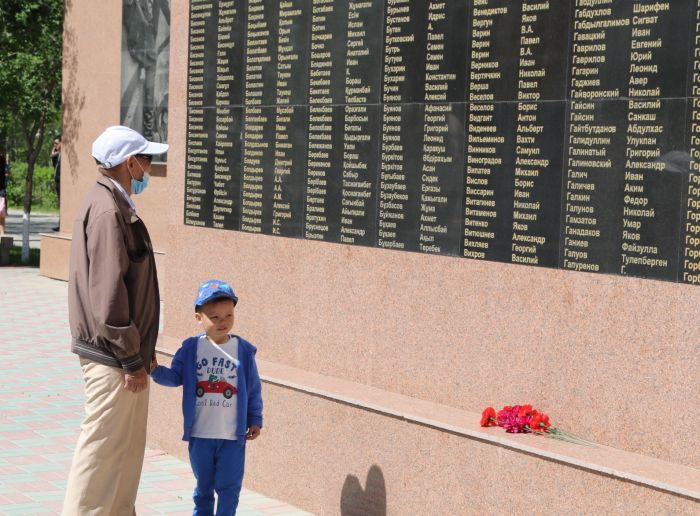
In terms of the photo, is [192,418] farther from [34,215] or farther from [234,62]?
[34,215]

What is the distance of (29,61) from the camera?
21000 millimetres

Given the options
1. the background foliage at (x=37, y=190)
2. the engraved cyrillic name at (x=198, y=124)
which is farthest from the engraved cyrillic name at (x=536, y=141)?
the background foliage at (x=37, y=190)

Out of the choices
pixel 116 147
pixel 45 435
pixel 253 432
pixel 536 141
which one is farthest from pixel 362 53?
pixel 45 435

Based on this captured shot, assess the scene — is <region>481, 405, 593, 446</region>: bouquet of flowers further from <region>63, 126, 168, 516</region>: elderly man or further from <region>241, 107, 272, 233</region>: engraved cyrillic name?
<region>241, 107, 272, 233</region>: engraved cyrillic name

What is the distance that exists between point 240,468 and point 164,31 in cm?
1103

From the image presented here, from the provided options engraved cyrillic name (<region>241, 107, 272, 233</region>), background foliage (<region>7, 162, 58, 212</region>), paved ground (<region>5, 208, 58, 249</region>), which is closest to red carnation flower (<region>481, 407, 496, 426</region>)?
engraved cyrillic name (<region>241, 107, 272, 233</region>)

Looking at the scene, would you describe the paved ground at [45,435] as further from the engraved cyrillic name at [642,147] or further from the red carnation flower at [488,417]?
the engraved cyrillic name at [642,147]

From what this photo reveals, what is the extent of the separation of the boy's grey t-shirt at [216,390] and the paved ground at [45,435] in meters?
1.02

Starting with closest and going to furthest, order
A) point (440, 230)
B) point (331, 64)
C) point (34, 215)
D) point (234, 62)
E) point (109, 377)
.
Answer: point (109, 377)
point (440, 230)
point (331, 64)
point (234, 62)
point (34, 215)

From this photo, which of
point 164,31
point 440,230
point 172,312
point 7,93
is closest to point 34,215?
point 7,93

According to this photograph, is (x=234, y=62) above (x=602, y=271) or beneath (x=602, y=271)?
above

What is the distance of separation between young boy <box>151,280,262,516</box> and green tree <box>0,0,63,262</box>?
584 inches

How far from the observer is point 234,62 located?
7918 mm

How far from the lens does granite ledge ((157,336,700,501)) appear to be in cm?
481
